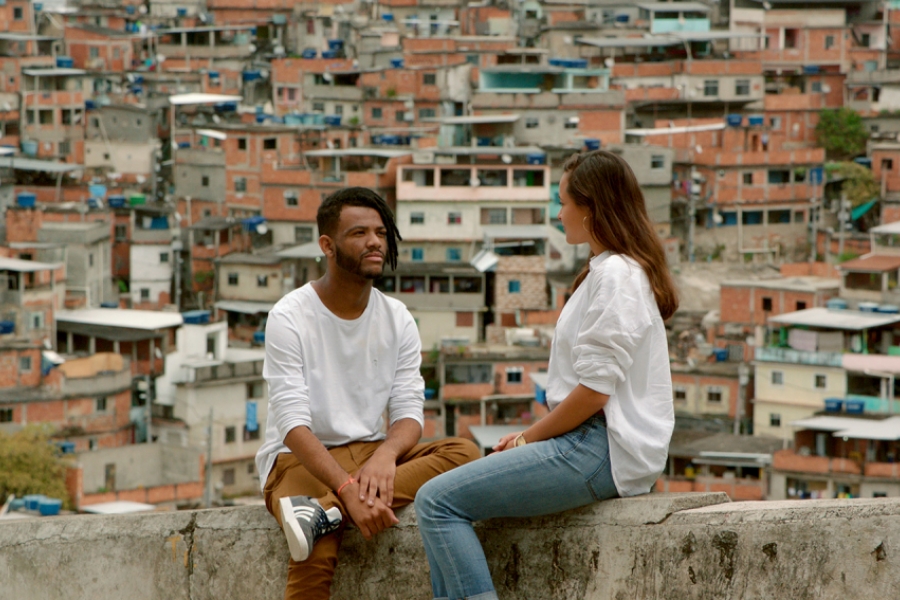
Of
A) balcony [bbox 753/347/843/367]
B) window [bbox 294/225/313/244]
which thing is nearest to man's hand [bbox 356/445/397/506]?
balcony [bbox 753/347/843/367]

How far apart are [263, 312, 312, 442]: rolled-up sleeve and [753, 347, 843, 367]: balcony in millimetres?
23723

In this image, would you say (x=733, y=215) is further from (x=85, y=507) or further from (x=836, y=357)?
(x=85, y=507)

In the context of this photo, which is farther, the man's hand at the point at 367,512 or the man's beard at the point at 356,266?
the man's beard at the point at 356,266

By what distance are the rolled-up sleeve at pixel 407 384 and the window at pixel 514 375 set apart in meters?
25.4

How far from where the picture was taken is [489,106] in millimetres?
39188

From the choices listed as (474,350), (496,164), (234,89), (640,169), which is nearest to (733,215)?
(640,169)

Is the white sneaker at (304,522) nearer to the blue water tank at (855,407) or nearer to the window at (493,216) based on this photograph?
the blue water tank at (855,407)

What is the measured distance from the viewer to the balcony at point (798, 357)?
27.7 metres

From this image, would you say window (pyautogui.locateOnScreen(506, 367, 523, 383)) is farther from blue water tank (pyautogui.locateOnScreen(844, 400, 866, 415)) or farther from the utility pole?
blue water tank (pyautogui.locateOnScreen(844, 400, 866, 415))

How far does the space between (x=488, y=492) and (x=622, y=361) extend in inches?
20.1

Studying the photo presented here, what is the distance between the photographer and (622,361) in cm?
452

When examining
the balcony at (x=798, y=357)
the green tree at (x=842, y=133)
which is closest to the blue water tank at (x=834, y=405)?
the balcony at (x=798, y=357)

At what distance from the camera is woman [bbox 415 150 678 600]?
454cm

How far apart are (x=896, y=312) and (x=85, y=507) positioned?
45.0 feet
